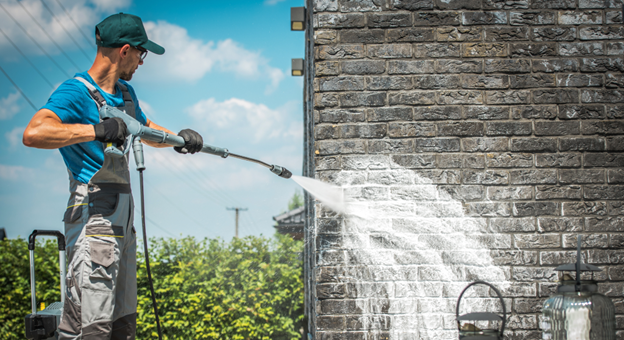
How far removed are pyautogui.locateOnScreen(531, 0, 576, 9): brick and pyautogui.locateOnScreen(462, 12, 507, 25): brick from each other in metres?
0.23

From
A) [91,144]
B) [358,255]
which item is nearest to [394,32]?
[358,255]

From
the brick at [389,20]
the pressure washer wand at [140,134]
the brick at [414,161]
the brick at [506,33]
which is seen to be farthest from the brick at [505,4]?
the pressure washer wand at [140,134]

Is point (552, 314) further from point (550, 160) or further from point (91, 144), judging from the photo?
point (91, 144)

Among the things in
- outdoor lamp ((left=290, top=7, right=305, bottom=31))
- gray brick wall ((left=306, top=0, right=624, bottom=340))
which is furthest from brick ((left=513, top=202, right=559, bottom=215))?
outdoor lamp ((left=290, top=7, right=305, bottom=31))

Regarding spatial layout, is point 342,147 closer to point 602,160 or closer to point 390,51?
point 390,51

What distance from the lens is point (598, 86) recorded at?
2850 millimetres

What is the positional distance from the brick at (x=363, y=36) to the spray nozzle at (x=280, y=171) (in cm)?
111

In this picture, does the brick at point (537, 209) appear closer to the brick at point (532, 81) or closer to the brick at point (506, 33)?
the brick at point (532, 81)

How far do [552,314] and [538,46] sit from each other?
1.80 metres

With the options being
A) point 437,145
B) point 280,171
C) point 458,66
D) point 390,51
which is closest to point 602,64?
point 458,66

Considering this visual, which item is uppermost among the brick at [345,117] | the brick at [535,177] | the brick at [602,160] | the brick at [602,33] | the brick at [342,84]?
the brick at [602,33]

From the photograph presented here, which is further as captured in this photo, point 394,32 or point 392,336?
point 394,32

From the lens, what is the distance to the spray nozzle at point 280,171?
3.34 m

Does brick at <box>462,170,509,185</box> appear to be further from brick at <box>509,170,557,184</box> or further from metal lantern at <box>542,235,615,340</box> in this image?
metal lantern at <box>542,235,615,340</box>
